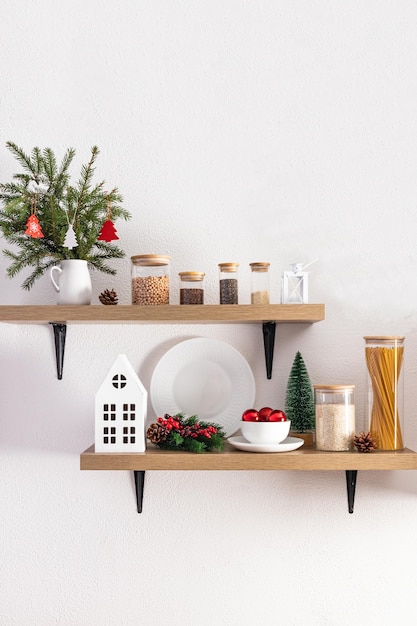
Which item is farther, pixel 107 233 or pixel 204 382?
pixel 204 382

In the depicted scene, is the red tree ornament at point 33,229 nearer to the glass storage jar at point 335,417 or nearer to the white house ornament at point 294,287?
the white house ornament at point 294,287

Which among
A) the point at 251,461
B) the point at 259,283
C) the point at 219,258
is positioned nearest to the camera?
the point at 251,461

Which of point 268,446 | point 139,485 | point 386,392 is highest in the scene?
point 386,392

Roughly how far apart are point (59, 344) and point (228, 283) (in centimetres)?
40

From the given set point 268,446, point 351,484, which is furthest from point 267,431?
point 351,484

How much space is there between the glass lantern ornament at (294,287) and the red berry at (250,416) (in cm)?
23

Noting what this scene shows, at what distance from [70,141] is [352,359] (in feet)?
2.64

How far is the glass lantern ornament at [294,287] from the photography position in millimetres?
1465

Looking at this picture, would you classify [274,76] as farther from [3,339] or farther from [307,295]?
[3,339]

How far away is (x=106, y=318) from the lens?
141cm

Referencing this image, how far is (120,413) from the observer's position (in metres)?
1.42

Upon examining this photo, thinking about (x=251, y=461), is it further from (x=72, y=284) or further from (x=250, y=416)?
(x=72, y=284)

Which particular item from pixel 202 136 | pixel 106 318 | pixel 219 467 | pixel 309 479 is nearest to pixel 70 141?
pixel 202 136

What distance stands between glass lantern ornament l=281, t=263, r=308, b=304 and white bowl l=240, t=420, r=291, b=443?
251 mm
